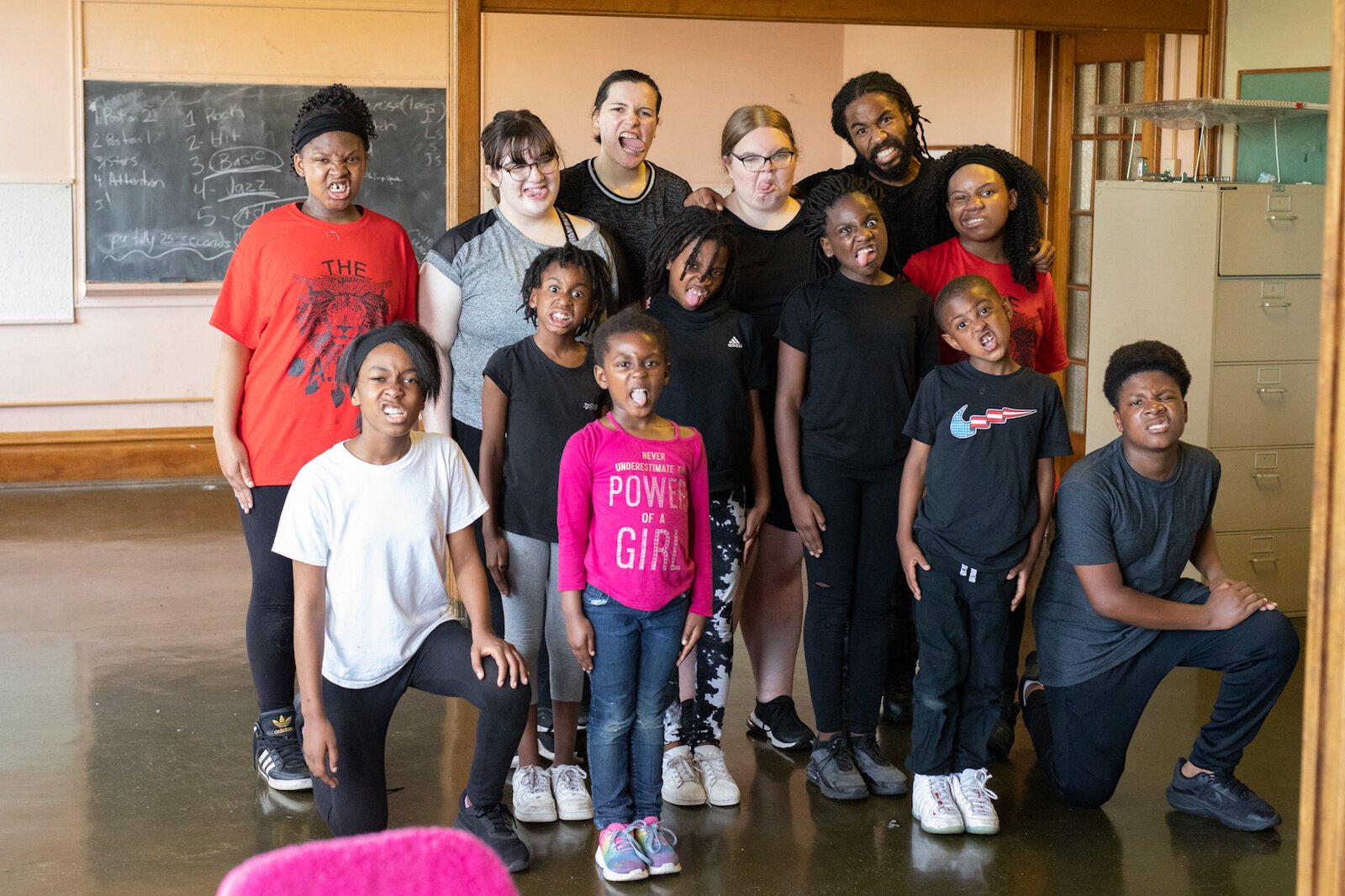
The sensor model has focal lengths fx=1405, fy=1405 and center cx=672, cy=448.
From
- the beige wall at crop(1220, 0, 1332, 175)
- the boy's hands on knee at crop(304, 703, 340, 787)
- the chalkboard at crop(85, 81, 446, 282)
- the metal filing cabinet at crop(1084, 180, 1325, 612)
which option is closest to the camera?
the boy's hands on knee at crop(304, 703, 340, 787)

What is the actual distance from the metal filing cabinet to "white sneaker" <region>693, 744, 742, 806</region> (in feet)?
7.27

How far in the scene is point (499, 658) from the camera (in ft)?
8.51

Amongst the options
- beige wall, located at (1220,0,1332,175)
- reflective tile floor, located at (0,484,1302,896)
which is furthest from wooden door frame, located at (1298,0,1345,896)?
beige wall, located at (1220,0,1332,175)

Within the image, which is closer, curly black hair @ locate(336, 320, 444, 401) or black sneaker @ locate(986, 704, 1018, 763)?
curly black hair @ locate(336, 320, 444, 401)

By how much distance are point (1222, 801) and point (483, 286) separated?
1926 mm

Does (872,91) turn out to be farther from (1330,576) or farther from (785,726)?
(1330,576)

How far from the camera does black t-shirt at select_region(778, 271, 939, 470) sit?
3.02 metres

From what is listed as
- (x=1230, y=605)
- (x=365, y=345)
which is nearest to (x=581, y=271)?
(x=365, y=345)

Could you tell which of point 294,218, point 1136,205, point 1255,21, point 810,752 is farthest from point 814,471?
point 1255,21

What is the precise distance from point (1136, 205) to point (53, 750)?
372 cm

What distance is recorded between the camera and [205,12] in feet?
20.6

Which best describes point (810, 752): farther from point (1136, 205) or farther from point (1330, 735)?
point (1136, 205)

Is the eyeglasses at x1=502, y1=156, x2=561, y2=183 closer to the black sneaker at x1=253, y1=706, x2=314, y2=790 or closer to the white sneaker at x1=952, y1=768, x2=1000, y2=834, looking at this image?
the black sneaker at x1=253, y1=706, x2=314, y2=790

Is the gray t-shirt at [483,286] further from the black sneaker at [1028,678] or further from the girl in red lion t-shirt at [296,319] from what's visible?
the black sneaker at [1028,678]
